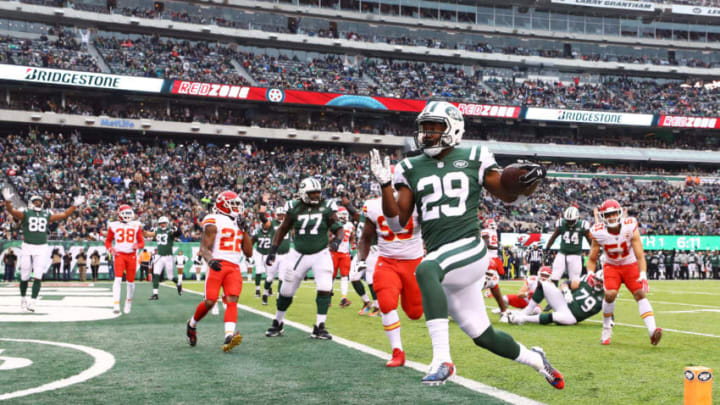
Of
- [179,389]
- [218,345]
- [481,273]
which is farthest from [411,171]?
[218,345]

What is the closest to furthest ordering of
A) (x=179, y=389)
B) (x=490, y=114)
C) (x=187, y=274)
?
(x=179, y=389) → (x=187, y=274) → (x=490, y=114)

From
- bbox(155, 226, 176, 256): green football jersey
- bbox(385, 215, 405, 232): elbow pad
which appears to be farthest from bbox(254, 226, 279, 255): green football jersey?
bbox(385, 215, 405, 232): elbow pad

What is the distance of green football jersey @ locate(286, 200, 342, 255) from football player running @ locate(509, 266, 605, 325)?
12.3 feet

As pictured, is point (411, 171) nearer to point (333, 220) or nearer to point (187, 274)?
point (333, 220)

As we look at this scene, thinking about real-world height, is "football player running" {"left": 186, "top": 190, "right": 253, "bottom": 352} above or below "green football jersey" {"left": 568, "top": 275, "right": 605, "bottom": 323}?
above

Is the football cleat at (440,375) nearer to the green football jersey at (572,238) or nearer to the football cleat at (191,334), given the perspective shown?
the football cleat at (191,334)

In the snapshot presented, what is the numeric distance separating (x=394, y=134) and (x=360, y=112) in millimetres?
Result: 3011

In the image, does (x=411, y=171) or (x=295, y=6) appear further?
(x=295, y=6)

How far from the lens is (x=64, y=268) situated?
989 inches

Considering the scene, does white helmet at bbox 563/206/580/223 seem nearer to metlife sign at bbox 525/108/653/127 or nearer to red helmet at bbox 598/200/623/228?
red helmet at bbox 598/200/623/228

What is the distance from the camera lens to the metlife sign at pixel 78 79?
3766cm

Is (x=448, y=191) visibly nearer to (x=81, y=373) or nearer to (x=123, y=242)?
(x=81, y=373)

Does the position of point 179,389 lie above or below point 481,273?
below

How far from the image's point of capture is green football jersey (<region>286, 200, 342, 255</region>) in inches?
369
